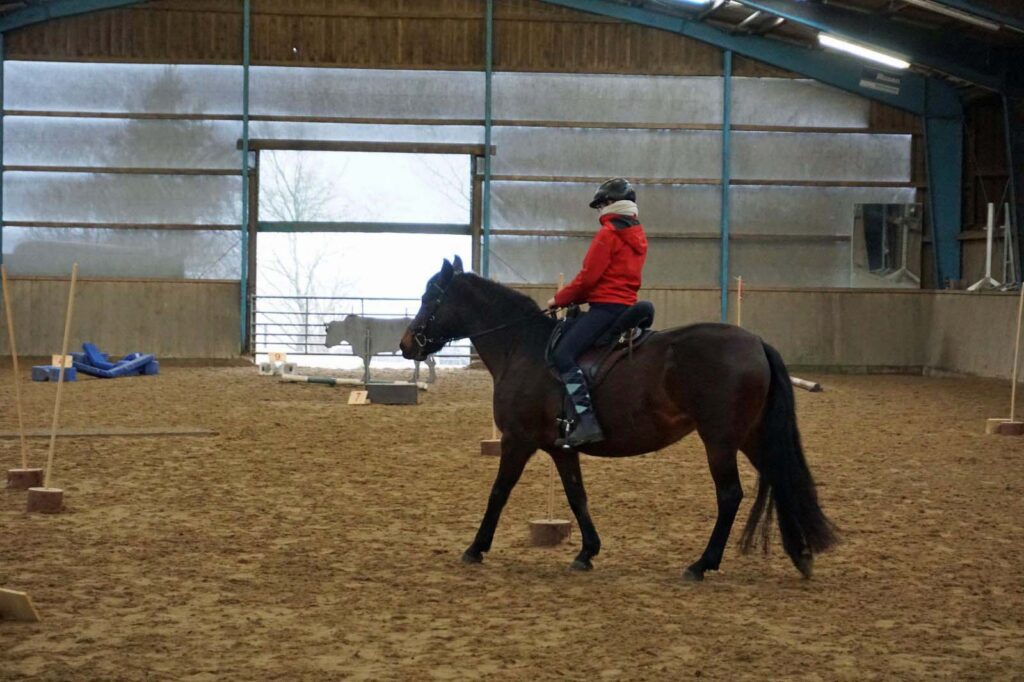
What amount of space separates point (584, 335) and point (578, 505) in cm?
89

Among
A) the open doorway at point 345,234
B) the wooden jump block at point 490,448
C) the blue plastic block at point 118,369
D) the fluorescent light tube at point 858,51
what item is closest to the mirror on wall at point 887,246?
the fluorescent light tube at point 858,51

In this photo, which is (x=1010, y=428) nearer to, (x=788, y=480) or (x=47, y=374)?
(x=788, y=480)

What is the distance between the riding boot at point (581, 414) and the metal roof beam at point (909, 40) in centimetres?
1428

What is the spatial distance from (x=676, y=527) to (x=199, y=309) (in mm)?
16485

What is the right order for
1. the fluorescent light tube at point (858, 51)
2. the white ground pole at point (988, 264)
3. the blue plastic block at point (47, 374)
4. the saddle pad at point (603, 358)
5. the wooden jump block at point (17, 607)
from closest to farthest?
the wooden jump block at point (17, 607), the saddle pad at point (603, 358), the blue plastic block at point (47, 374), the white ground pole at point (988, 264), the fluorescent light tube at point (858, 51)

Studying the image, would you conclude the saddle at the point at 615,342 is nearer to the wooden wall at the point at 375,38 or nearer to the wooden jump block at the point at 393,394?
the wooden jump block at the point at 393,394

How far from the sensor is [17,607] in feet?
17.5

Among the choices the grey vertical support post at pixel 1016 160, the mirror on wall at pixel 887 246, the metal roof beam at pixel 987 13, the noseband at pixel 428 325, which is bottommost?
the noseband at pixel 428 325

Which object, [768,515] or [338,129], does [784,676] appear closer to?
[768,515]

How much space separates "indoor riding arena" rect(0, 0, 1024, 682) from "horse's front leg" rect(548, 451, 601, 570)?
0.03 metres

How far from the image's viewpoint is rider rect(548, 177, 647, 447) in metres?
6.67

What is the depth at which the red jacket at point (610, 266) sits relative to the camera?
6.68 meters

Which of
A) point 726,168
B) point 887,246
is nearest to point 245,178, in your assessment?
point 726,168

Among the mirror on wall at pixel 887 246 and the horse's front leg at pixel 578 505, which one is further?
the mirror on wall at pixel 887 246
